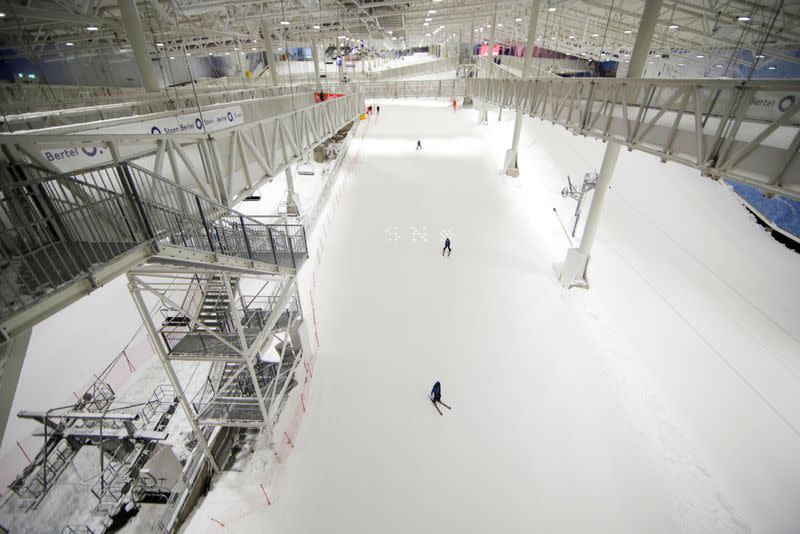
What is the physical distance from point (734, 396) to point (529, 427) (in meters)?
5.52

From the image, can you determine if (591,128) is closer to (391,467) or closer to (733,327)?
(733,327)

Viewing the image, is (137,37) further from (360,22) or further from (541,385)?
(360,22)

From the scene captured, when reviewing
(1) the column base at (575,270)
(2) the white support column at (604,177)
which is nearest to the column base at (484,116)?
(2) the white support column at (604,177)

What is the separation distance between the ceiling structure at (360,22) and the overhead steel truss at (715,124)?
210 cm

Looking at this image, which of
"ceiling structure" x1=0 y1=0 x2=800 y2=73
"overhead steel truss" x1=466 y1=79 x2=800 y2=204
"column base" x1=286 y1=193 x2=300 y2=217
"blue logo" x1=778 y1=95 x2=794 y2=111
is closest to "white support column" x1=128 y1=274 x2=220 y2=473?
"ceiling structure" x1=0 y1=0 x2=800 y2=73

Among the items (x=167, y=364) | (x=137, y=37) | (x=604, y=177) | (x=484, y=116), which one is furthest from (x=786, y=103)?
(x=484, y=116)

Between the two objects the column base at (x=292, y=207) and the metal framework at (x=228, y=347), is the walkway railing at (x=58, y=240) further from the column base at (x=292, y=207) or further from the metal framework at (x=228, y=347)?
the column base at (x=292, y=207)

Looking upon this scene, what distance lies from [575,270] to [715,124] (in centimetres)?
681

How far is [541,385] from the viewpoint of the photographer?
29.1 feet

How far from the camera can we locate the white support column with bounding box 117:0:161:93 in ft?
31.6

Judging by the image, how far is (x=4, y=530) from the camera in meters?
7.66

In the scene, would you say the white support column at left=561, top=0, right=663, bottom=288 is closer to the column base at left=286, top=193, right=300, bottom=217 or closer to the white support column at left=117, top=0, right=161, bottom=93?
the white support column at left=117, top=0, right=161, bottom=93

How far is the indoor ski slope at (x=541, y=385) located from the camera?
21.9ft

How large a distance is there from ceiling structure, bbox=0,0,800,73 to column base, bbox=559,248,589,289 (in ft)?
21.0
